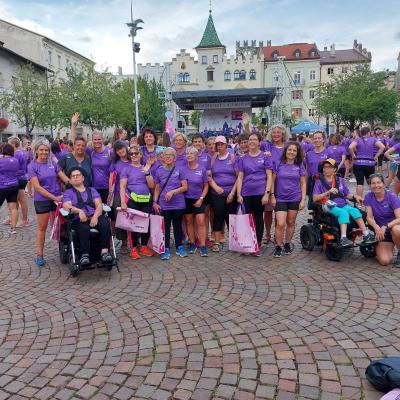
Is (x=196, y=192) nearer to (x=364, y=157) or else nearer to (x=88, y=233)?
(x=88, y=233)

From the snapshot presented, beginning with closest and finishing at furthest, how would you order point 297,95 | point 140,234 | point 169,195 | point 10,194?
point 169,195
point 140,234
point 10,194
point 297,95

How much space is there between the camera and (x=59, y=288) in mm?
5070

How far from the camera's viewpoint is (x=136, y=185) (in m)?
6.09

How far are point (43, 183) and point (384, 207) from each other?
4864 millimetres

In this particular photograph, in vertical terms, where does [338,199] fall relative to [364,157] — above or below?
below

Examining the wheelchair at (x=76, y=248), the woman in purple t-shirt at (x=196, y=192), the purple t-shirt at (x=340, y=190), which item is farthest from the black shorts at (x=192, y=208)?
the purple t-shirt at (x=340, y=190)

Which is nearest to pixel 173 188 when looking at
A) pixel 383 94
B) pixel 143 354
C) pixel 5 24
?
pixel 143 354

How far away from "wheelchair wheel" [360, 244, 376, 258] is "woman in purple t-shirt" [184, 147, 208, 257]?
2.33 m

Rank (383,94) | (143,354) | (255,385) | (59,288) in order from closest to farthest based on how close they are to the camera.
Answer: (255,385), (143,354), (59,288), (383,94)

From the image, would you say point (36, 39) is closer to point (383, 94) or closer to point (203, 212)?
point (383, 94)

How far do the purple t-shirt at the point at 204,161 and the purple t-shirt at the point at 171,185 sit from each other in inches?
15.8

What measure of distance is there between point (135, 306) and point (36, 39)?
46.9 meters

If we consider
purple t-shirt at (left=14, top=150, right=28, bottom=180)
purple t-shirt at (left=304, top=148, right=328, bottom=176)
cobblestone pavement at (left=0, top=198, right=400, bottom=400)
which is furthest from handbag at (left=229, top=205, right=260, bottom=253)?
purple t-shirt at (left=14, top=150, right=28, bottom=180)

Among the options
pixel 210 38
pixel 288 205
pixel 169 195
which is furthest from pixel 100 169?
pixel 210 38
